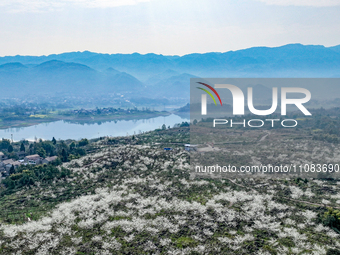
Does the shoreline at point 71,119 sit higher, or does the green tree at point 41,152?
the shoreline at point 71,119

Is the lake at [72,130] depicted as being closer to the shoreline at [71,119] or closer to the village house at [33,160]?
the shoreline at [71,119]

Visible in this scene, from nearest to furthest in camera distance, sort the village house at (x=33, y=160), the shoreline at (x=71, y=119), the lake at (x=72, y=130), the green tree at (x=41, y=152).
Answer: the village house at (x=33, y=160) → the green tree at (x=41, y=152) → the lake at (x=72, y=130) → the shoreline at (x=71, y=119)

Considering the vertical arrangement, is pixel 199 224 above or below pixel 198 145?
below

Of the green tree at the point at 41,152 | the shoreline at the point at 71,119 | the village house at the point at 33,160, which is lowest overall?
the village house at the point at 33,160

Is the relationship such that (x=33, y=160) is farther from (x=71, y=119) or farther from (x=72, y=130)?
(x=71, y=119)

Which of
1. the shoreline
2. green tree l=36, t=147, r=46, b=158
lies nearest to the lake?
the shoreline

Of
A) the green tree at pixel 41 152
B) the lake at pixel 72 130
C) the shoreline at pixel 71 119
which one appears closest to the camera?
the green tree at pixel 41 152

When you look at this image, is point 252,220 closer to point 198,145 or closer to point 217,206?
point 217,206

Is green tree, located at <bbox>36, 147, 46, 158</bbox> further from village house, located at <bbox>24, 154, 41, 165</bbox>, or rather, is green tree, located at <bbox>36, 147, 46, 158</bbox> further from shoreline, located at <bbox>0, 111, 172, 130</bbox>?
shoreline, located at <bbox>0, 111, 172, 130</bbox>

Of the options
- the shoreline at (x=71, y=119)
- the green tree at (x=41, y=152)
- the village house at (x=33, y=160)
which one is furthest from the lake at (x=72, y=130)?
the village house at (x=33, y=160)

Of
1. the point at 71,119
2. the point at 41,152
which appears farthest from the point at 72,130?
the point at 41,152

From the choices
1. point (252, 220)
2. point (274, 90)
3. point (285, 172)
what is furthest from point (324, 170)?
point (252, 220)
